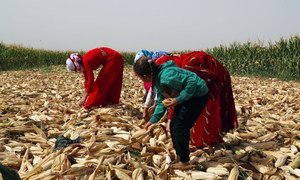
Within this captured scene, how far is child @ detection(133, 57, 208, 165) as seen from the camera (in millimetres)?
3270

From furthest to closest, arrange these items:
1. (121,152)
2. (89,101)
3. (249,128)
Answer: (89,101) < (249,128) < (121,152)

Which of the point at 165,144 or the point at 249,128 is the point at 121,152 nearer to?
the point at 165,144

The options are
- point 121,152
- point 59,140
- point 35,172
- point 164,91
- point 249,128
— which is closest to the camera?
point 35,172

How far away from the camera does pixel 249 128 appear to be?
193 inches

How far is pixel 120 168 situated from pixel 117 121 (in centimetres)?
177

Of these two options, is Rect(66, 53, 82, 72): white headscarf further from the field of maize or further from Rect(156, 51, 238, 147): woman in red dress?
Rect(156, 51, 238, 147): woman in red dress

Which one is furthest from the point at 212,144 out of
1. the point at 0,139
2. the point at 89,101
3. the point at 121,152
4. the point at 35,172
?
the point at 89,101

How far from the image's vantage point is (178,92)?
135 inches

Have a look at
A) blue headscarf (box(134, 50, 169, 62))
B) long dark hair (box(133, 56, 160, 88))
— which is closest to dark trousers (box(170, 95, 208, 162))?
long dark hair (box(133, 56, 160, 88))

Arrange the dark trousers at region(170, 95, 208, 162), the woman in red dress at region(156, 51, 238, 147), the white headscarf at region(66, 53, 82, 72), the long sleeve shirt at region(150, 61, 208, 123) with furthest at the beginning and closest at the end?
the white headscarf at region(66, 53, 82, 72)
the woman in red dress at region(156, 51, 238, 147)
the dark trousers at region(170, 95, 208, 162)
the long sleeve shirt at region(150, 61, 208, 123)

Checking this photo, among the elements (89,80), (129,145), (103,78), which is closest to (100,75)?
(103,78)

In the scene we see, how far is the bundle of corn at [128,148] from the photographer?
3.34 m

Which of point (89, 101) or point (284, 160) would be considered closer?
point (284, 160)

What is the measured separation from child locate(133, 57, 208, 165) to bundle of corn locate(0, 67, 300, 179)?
0.91 ft
